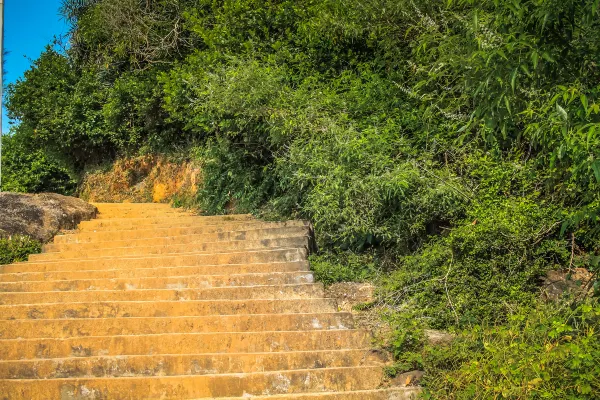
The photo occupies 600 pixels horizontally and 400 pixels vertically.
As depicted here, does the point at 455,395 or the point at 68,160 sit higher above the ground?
the point at 68,160

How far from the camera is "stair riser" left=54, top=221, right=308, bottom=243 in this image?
8.88 m

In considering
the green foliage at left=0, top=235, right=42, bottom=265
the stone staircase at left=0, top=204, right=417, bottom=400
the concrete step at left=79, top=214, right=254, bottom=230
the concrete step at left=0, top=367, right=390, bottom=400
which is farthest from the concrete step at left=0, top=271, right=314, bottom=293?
the concrete step at left=79, top=214, right=254, bottom=230

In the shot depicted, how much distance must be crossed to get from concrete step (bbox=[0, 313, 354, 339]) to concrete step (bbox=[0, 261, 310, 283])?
1.02 metres

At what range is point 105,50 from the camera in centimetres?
1672

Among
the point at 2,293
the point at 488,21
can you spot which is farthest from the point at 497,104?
the point at 2,293

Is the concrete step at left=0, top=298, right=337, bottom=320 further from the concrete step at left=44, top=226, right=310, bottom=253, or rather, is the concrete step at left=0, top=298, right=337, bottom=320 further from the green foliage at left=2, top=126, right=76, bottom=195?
the green foliage at left=2, top=126, right=76, bottom=195

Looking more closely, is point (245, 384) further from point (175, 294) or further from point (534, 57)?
point (534, 57)

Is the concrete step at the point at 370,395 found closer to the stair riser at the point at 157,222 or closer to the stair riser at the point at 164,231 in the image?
the stair riser at the point at 164,231

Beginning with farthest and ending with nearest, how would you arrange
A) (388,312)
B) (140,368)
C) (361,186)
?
(361,186) < (388,312) < (140,368)

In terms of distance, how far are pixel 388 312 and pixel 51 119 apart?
13041 millimetres

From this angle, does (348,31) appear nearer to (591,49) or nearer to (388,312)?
(388,312)

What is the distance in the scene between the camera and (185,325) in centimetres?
686

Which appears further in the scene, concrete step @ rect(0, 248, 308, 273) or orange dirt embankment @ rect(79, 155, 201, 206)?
orange dirt embankment @ rect(79, 155, 201, 206)

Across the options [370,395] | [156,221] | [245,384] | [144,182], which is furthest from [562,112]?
[144,182]
